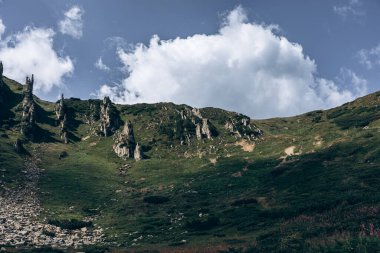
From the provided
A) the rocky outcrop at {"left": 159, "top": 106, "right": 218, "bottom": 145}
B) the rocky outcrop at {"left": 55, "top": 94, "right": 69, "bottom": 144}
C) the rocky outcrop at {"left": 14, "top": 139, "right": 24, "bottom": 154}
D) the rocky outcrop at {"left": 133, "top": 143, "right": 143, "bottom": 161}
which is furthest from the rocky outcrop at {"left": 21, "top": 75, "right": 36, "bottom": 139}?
the rocky outcrop at {"left": 159, "top": 106, "right": 218, "bottom": 145}

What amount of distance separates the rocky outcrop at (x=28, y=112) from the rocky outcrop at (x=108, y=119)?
25899mm

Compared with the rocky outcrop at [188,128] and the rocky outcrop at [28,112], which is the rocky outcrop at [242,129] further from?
the rocky outcrop at [28,112]

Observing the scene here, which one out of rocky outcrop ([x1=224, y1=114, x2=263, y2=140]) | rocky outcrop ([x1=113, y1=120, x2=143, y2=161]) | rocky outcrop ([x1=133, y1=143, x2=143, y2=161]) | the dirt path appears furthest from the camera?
rocky outcrop ([x1=224, y1=114, x2=263, y2=140])

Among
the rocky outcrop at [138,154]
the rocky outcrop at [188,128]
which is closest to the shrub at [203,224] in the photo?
the rocky outcrop at [138,154]

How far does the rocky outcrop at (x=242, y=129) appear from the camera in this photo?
5645 inches

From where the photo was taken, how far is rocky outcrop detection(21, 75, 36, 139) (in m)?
138

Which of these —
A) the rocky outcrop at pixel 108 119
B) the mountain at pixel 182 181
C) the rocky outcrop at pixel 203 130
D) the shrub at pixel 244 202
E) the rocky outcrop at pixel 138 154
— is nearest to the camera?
the mountain at pixel 182 181

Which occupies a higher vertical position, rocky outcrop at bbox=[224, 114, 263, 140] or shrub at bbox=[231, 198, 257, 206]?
rocky outcrop at bbox=[224, 114, 263, 140]

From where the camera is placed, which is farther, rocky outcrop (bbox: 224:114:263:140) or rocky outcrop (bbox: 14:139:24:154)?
rocky outcrop (bbox: 224:114:263:140)

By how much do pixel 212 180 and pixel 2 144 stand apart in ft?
206

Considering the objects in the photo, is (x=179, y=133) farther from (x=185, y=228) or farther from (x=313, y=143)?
(x=185, y=228)

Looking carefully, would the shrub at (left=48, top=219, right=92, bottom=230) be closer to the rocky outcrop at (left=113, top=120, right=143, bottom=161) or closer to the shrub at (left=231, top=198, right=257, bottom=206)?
the shrub at (left=231, top=198, right=257, bottom=206)

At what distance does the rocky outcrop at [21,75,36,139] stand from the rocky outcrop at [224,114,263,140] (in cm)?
7077

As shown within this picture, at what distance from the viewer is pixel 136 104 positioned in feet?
632
